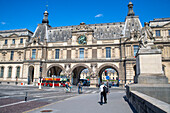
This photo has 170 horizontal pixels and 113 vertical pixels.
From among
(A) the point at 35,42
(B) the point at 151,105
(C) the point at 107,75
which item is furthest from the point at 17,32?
(B) the point at 151,105

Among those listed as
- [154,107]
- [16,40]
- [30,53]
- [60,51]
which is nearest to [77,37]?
[60,51]

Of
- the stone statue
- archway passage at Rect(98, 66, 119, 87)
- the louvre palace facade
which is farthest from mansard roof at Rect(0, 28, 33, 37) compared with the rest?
the stone statue

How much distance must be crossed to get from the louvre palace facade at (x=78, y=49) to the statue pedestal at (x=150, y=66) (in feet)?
92.8

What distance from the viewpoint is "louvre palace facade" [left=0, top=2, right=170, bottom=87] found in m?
39.8

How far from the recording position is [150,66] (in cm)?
1082

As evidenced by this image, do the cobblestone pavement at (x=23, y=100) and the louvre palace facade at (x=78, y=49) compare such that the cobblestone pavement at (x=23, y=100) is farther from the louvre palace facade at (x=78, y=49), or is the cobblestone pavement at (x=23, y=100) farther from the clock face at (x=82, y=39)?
the clock face at (x=82, y=39)

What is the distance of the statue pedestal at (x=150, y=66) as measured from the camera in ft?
34.0

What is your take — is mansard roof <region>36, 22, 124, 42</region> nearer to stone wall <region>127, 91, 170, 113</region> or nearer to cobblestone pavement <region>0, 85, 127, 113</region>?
cobblestone pavement <region>0, 85, 127, 113</region>

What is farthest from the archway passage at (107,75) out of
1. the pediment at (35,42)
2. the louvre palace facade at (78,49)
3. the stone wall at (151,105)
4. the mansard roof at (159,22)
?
the pediment at (35,42)

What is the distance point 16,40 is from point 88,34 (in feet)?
84.9

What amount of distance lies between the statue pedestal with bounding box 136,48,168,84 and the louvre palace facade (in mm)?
28298

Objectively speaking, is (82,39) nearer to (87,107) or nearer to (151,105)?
(87,107)

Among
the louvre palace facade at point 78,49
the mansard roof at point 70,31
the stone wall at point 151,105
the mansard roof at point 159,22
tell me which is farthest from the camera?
the mansard roof at point 70,31

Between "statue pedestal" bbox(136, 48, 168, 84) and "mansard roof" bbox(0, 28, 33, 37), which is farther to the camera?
"mansard roof" bbox(0, 28, 33, 37)
